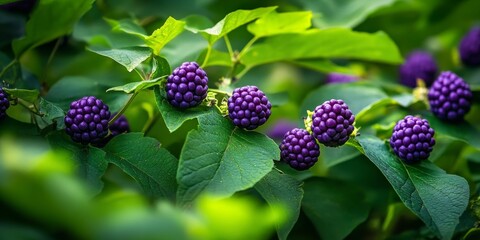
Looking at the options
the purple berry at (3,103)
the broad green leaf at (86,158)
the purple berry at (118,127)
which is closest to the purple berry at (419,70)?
the purple berry at (118,127)

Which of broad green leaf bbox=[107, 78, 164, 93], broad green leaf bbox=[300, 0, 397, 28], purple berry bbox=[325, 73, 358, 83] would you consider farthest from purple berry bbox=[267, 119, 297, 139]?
broad green leaf bbox=[107, 78, 164, 93]

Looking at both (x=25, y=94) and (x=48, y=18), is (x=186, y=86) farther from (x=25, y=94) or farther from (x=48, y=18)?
(x=48, y=18)

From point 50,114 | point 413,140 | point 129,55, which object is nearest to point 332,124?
point 413,140

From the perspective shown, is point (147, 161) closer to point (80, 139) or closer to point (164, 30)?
point (80, 139)

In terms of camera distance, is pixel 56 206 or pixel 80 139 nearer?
pixel 56 206

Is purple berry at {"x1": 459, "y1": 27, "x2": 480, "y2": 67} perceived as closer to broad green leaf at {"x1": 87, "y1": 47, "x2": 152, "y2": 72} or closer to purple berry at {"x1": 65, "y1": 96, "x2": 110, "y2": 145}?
broad green leaf at {"x1": 87, "y1": 47, "x2": 152, "y2": 72}

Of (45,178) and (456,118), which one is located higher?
(45,178)

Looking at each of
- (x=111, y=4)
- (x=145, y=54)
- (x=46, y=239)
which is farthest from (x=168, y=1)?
(x=46, y=239)
